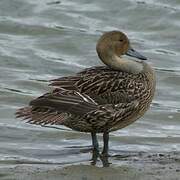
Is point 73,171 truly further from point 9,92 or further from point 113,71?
point 9,92

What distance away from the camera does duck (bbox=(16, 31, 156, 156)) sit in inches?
340

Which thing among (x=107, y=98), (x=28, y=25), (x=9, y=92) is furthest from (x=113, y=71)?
(x=28, y=25)

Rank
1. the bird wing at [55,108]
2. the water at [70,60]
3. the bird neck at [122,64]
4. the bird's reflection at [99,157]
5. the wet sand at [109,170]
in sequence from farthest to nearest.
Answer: the water at [70,60] → the bird neck at [122,64] → the bird's reflection at [99,157] → the bird wing at [55,108] → the wet sand at [109,170]

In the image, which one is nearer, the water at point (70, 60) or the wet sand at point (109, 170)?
the wet sand at point (109, 170)

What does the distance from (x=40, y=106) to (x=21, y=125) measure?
2.26 metres

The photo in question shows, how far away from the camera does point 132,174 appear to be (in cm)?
797

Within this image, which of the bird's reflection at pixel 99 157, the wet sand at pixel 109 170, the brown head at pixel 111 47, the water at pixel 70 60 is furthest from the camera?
the water at pixel 70 60

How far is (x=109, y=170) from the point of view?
8250 mm

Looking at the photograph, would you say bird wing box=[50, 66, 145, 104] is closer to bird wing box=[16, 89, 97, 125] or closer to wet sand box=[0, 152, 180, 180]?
bird wing box=[16, 89, 97, 125]

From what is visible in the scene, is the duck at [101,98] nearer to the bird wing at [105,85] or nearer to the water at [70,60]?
the bird wing at [105,85]

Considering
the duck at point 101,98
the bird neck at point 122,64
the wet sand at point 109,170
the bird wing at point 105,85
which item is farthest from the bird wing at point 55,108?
the bird neck at point 122,64

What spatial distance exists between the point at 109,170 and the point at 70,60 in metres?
6.23

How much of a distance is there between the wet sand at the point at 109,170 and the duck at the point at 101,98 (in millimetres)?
448

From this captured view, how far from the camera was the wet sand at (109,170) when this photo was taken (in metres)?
7.84
